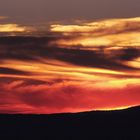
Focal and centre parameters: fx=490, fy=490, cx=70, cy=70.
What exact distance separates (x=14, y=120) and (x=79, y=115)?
549 cm

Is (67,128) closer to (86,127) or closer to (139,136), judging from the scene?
(86,127)

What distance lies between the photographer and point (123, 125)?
119 feet

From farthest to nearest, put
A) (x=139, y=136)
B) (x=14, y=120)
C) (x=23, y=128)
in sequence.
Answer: (x=14, y=120)
(x=23, y=128)
(x=139, y=136)

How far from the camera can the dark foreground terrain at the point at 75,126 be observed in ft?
111

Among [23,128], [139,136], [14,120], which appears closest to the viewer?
[139,136]

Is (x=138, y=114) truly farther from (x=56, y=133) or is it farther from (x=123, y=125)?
(x=56, y=133)

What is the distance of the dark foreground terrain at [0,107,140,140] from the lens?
33.8 metres

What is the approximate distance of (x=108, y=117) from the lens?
38.4 metres

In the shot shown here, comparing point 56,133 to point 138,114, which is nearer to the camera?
point 56,133

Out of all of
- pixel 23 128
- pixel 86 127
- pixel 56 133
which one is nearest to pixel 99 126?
pixel 86 127

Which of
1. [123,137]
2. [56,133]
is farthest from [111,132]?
[56,133]

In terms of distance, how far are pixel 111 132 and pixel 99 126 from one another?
71.0 inches

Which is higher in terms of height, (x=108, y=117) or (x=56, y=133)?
(x=108, y=117)

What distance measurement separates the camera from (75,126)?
36.9 meters
